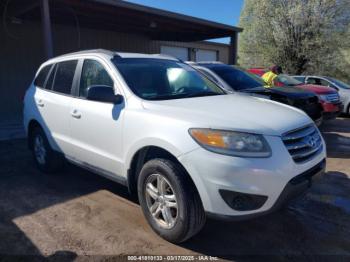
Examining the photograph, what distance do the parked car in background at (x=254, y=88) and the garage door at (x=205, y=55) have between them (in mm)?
13363

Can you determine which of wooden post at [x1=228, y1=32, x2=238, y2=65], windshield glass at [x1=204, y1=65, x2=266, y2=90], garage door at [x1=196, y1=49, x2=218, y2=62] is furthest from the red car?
garage door at [x1=196, y1=49, x2=218, y2=62]

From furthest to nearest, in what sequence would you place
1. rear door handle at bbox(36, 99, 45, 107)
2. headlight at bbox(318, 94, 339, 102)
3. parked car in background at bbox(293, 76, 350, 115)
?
parked car in background at bbox(293, 76, 350, 115) → headlight at bbox(318, 94, 339, 102) → rear door handle at bbox(36, 99, 45, 107)

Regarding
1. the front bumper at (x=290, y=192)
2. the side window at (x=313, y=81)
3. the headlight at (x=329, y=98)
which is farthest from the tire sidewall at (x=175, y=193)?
the side window at (x=313, y=81)

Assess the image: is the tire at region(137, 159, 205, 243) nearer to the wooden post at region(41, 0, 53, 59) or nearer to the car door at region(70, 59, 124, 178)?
the car door at region(70, 59, 124, 178)

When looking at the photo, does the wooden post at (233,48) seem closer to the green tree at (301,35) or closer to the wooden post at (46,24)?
the wooden post at (46,24)

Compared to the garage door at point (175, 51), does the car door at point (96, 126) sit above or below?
below

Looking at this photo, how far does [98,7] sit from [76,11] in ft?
3.91

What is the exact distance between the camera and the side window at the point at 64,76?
4359 mm

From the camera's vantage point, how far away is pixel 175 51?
18.4m

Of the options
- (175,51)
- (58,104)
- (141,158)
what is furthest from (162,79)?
(175,51)

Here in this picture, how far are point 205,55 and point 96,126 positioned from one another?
1803cm

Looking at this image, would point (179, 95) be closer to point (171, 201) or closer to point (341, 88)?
point (171, 201)

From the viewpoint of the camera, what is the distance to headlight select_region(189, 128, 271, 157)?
2.66m

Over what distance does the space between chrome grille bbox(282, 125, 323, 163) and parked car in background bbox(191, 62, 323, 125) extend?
291 centimetres
